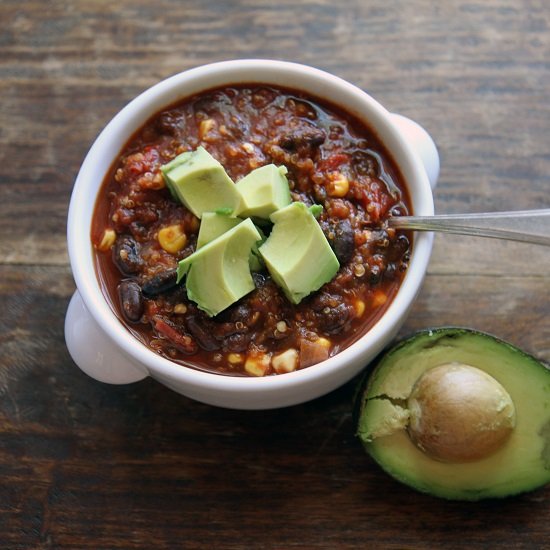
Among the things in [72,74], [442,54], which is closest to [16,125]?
[72,74]

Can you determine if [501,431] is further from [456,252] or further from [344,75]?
[344,75]

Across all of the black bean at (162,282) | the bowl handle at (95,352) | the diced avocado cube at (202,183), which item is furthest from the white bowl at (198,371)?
the diced avocado cube at (202,183)

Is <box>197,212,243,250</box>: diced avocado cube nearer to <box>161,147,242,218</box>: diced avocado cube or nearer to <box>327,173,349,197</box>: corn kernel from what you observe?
<box>161,147,242,218</box>: diced avocado cube

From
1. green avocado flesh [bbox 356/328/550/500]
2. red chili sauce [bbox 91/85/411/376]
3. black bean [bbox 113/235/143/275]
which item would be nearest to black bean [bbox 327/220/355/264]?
red chili sauce [bbox 91/85/411/376]

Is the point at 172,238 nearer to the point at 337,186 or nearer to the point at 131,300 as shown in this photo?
the point at 131,300

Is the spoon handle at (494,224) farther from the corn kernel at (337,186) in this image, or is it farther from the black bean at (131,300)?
the black bean at (131,300)
